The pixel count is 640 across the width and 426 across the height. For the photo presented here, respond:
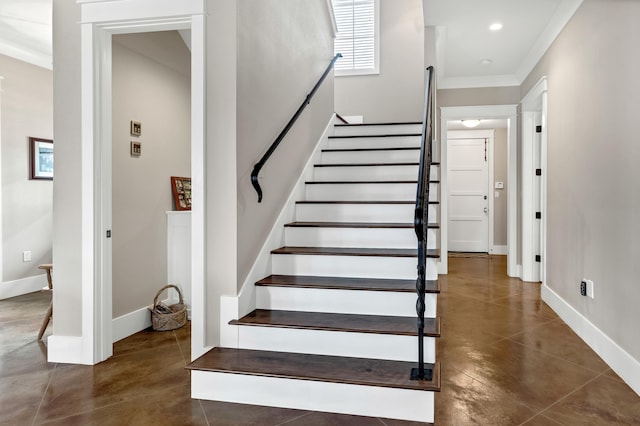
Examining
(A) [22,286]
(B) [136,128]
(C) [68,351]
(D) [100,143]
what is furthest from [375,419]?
(A) [22,286]

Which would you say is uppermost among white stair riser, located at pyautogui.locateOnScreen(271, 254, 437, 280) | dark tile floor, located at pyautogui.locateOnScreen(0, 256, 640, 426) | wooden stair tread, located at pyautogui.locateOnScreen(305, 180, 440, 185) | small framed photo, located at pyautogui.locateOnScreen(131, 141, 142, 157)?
small framed photo, located at pyautogui.locateOnScreen(131, 141, 142, 157)

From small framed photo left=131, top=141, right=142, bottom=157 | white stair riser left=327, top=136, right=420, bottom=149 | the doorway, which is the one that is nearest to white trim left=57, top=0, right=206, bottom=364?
small framed photo left=131, top=141, right=142, bottom=157

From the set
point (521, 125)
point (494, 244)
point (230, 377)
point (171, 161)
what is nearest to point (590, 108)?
point (521, 125)

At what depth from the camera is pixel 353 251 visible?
2.82 m

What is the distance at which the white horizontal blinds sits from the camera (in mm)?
6129

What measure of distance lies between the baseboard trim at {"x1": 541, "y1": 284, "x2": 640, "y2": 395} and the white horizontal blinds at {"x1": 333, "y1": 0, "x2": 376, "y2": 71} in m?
4.06

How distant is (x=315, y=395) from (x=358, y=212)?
159 centimetres

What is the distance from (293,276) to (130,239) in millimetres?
1372

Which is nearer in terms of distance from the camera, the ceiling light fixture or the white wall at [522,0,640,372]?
the white wall at [522,0,640,372]

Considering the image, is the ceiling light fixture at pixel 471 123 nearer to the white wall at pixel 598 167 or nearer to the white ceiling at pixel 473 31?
the white ceiling at pixel 473 31

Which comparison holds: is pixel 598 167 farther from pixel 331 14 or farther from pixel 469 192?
pixel 469 192

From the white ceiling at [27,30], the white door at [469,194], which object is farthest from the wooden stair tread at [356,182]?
the white door at [469,194]

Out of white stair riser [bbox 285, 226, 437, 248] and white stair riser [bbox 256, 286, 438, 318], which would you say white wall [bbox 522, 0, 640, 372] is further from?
white stair riser [bbox 256, 286, 438, 318]

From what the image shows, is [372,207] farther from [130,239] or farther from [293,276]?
[130,239]
